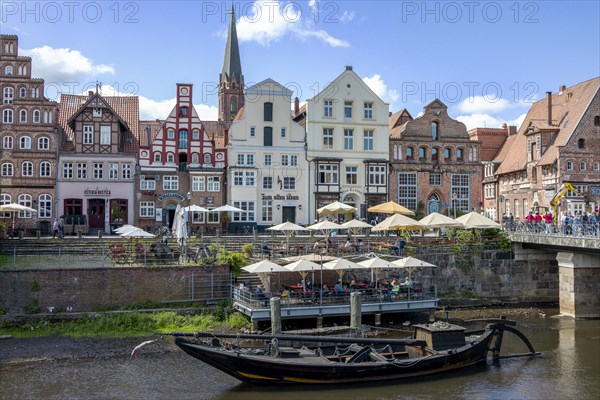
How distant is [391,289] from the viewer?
29578mm

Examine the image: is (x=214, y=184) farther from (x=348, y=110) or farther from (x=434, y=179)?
(x=434, y=179)

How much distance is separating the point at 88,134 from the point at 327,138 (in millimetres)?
17621

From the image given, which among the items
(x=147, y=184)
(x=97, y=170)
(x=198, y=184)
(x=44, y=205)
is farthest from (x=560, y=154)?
(x=44, y=205)

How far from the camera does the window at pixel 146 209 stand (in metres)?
47.5

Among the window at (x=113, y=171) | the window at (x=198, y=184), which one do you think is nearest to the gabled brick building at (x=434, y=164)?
the window at (x=198, y=184)

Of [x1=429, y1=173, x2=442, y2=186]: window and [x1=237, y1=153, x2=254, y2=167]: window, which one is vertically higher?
[x1=237, y1=153, x2=254, y2=167]: window

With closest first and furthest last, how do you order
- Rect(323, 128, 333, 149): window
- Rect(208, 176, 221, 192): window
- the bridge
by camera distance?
the bridge, Rect(208, 176, 221, 192): window, Rect(323, 128, 333, 149): window

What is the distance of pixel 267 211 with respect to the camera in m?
48.8

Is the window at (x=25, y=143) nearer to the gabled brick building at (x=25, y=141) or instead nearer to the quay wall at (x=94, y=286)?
the gabled brick building at (x=25, y=141)

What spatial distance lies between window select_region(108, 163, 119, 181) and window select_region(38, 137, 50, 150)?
4.38 metres

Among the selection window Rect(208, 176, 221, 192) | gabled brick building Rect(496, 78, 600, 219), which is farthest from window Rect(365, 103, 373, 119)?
gabled brick building Rect(496, 78, 600, 219)

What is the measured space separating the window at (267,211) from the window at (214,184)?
11.7ft

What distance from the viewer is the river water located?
64.6ft

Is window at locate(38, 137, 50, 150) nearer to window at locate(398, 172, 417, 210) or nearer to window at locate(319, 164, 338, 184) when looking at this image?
window at locate(319, 164, 338, 184)
